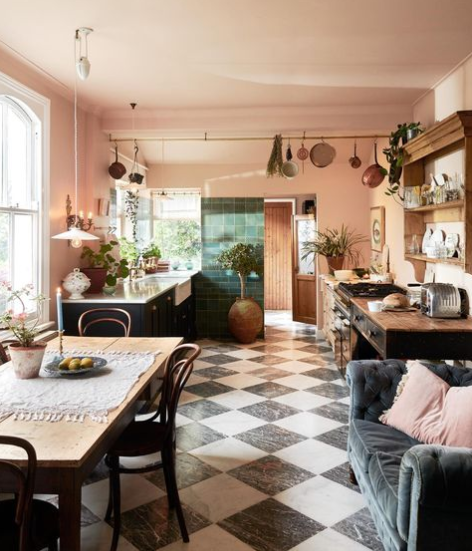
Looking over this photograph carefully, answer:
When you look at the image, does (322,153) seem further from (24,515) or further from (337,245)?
(24,515)

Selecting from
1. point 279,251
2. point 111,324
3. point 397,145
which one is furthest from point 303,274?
point 111,324

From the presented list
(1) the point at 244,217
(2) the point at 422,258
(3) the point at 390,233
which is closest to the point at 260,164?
(1) the point at 244,217

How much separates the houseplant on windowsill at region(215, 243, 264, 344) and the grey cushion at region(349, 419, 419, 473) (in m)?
4.16

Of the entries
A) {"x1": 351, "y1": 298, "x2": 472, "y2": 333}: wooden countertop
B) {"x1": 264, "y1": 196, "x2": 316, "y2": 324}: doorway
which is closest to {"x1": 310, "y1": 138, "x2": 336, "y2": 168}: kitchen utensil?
{"x1": 351, "y1": 298, "x2": 472, "y2": 333}: wooden countertop

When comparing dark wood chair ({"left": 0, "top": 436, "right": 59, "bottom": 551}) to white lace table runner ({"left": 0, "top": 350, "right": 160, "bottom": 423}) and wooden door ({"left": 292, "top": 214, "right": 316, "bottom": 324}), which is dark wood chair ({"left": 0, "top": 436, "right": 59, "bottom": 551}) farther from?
wooden door ({"left": 292, "top": 214, "right": 316, "bottom": 324})

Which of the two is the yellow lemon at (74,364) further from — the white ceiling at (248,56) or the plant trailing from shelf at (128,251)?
the plant trailing from shelf at (128,251)

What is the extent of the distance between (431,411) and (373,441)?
12.6 inches

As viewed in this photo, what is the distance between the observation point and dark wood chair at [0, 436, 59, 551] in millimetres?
1540

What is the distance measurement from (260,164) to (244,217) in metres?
0.77

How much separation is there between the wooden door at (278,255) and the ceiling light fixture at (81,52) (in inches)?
243

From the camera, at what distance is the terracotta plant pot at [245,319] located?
6.93 m

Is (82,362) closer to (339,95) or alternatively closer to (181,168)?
(339,95)

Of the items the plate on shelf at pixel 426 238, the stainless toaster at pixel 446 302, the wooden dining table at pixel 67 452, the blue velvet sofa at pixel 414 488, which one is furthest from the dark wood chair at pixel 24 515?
the plate on shelf at pixel 426 238

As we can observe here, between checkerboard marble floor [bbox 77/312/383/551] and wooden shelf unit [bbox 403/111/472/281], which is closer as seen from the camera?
checkerboard marble floor [bbox 77/312/383/551]
